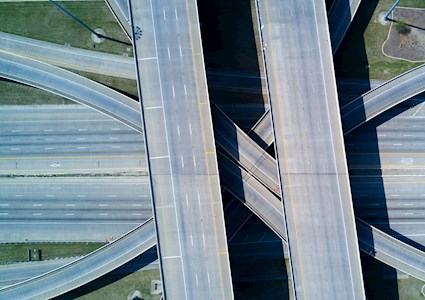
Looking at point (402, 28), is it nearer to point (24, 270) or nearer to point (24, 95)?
point (24, 95)

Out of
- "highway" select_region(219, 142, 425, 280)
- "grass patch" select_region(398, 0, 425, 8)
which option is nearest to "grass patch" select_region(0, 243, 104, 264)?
"highway" select_region(219, 142, 425, 280)

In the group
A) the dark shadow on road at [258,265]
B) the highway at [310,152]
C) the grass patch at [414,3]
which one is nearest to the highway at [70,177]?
the dark shadow on road at [258,265]

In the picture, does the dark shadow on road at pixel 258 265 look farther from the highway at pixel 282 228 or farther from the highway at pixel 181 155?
the highway at pixel 181 155

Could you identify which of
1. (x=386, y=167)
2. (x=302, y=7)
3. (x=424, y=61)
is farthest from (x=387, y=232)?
(x=302, y=7)

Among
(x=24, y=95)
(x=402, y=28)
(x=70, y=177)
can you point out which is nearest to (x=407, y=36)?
(x=402, y=28)

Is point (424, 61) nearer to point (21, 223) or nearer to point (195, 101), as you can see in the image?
point (195, 101)

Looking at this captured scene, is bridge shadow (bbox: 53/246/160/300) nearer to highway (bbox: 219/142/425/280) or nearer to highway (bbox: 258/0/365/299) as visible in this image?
highway (bbox: 219/142/425/280)
